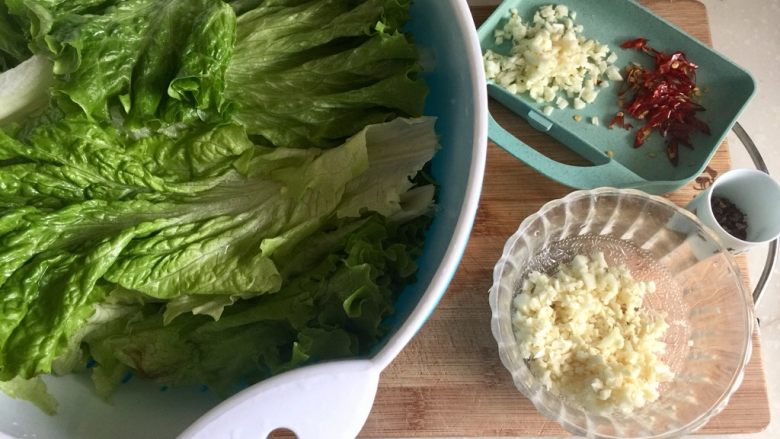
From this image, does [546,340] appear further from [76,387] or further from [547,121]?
[76,387]

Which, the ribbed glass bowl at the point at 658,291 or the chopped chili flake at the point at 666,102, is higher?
the chopped chili flake at the point at 666,102

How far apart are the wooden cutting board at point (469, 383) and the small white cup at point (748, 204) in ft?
0.53

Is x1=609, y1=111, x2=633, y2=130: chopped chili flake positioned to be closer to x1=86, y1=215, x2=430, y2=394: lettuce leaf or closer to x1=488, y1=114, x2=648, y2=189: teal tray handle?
x1=488, y1=114, x2=648, y2=189: teal tray handle

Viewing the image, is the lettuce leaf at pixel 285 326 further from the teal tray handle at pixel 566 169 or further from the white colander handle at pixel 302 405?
the teal tray handle at pixel 566 169

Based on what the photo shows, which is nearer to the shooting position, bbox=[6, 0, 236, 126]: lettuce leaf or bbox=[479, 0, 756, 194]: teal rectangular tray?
bbox=[6, 0, 236, 126]: lettuce leaf

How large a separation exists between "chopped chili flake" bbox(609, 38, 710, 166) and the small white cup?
0.10 m

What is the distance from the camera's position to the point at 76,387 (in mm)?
806

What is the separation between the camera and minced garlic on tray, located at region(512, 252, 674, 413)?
A: 91cm

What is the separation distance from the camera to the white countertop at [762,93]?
44.6 inches

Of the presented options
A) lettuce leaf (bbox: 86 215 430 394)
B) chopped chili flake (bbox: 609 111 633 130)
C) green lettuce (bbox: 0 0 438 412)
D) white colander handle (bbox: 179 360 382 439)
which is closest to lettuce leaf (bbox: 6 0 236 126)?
green lettuce (bbox: 0 0 438 412)

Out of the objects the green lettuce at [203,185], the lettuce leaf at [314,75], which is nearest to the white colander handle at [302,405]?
the green lettuce at [203,185]

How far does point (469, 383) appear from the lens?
0.97 m

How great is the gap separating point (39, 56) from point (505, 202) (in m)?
0.70

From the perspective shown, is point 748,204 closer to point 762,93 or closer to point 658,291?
point 658,291
